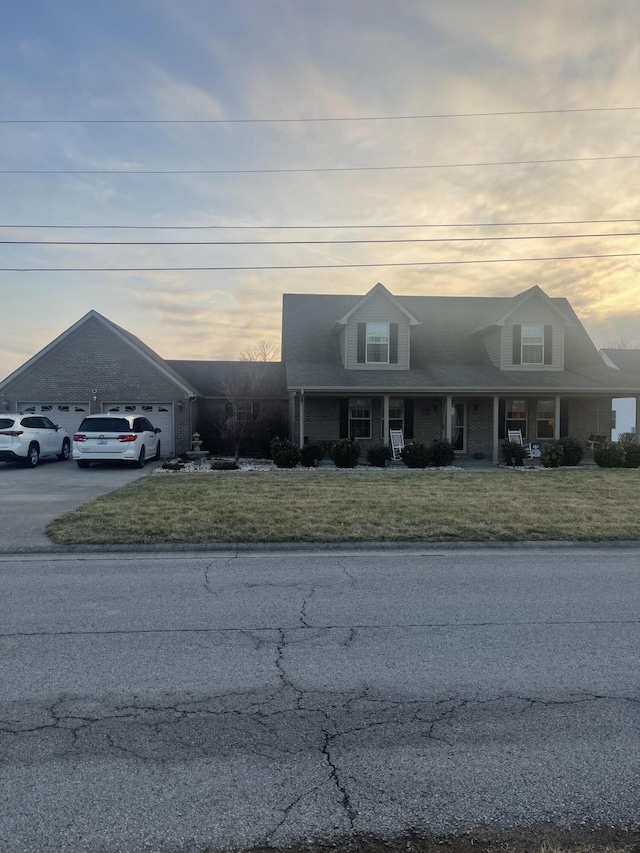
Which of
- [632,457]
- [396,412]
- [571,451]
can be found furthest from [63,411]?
[632,457]

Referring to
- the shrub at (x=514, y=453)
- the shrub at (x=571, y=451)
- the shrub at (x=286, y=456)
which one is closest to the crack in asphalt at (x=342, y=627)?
the shrub at (x=286, y=456)

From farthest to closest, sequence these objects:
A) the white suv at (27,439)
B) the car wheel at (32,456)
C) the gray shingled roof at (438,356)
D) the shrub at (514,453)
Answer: the gray shingled roof at (438,356) → the shrub at (514,453) → the car wheel at (32,456) → the white suv at (27,439)

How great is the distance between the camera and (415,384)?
20969 millimetres

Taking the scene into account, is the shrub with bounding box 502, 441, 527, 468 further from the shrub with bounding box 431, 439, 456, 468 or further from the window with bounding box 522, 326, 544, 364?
the window with bounding box 522, 326, 544, 364

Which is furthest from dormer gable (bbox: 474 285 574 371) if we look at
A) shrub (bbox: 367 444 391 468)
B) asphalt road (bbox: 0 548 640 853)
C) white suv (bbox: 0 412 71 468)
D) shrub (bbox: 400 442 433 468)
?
asphalt road (bbox: 0 548 640 853)

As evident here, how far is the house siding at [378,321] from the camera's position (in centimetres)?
2280

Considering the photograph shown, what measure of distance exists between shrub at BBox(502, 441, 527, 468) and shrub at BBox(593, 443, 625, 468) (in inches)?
94.5

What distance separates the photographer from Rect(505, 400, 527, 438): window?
2319cm

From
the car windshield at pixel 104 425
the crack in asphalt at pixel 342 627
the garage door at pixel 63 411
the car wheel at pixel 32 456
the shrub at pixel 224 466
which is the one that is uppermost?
the garage door at pixel 63 411

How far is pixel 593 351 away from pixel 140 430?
18.7 metres

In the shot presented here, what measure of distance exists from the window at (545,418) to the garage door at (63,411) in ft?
57.9

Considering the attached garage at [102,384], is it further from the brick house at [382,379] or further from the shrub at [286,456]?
the shrub at [286,456]

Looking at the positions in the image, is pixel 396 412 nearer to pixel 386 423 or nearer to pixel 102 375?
pixel 386 423

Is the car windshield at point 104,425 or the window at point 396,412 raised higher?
the window at point 396,412
